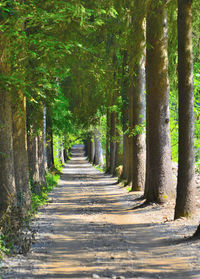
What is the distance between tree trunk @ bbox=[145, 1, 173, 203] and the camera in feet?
48.3

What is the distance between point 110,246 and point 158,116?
21.9 feet

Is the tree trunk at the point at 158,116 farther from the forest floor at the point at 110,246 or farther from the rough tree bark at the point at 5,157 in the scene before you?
the rough tree bark at the point at 5,157

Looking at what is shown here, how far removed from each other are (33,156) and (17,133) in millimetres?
5421

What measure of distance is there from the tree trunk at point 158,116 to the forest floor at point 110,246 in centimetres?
68

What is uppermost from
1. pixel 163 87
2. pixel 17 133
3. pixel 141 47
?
pixel 141 47

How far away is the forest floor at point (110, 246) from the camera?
7223 mm

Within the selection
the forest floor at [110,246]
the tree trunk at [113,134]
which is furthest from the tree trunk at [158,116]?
the tree trunk at [113,134]

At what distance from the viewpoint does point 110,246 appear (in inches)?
360

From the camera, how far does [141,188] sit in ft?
64.9

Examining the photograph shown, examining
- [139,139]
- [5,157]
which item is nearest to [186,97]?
[5,157]

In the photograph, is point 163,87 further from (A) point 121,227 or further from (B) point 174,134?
(B) point 174,134

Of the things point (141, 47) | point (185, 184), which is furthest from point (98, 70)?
point (185, 184)

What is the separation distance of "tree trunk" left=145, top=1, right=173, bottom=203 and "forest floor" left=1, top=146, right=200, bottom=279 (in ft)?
2.22

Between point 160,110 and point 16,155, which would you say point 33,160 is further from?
point 160,110
